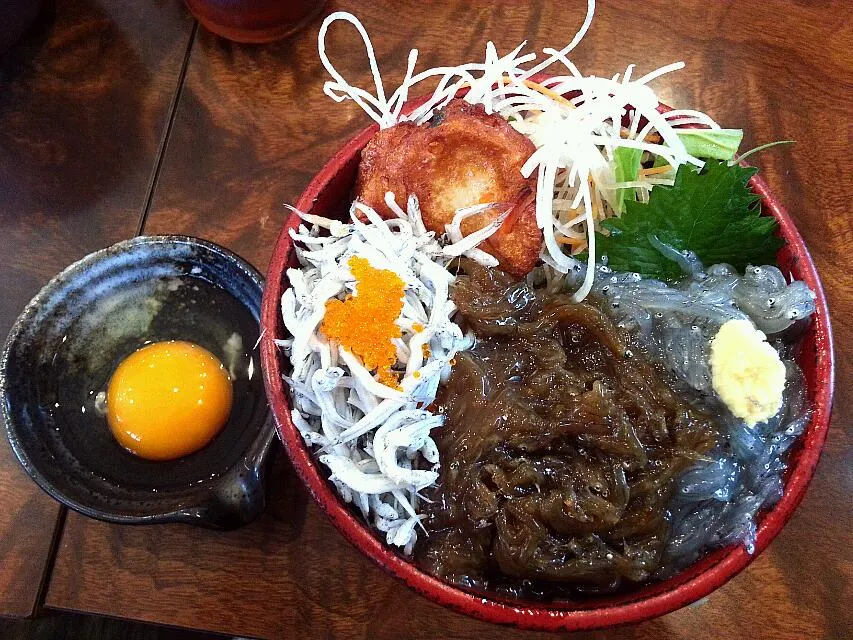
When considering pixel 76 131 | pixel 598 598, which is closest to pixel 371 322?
pixel 598 598

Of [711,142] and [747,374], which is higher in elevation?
[711,142]

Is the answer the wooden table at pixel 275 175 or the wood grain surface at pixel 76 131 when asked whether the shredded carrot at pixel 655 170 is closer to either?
the wooden table at pixel 275 175

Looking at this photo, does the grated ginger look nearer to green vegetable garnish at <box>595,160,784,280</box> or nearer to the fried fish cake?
green vegetable garnish at <box>595,160,784,280</box>

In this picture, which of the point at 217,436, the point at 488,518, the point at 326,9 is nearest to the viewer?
the point at 488,518

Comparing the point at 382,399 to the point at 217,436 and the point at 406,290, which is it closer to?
the point at 406,290

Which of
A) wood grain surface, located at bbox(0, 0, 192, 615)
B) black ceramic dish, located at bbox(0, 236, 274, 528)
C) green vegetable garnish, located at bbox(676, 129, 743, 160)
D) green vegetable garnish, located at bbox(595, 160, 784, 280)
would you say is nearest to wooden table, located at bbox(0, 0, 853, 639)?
wood grain surface, located at bbox(0, 0, 192, 615)

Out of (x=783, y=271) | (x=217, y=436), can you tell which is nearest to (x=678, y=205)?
(x=783, y=271)

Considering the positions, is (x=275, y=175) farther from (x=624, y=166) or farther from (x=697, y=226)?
(x=697, y=226)

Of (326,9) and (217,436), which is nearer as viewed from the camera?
(217,436)
